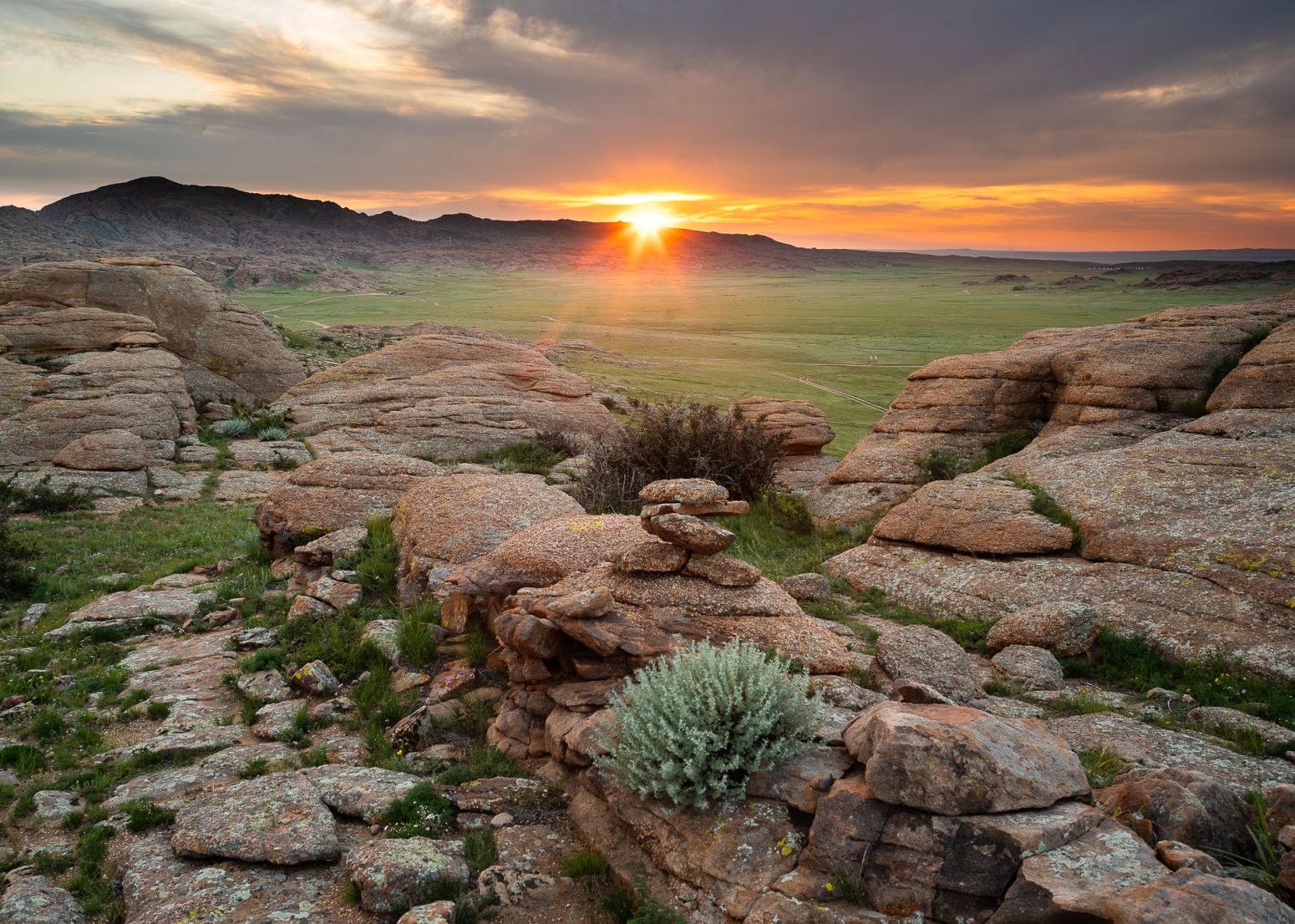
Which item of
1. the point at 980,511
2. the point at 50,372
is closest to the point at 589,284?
the point at 50,372

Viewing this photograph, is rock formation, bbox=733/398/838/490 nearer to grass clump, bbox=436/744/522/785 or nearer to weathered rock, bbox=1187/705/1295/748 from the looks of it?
weathered rock, bbox=1187/705/1295/748

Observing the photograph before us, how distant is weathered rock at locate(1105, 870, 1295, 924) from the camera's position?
11.1 ft

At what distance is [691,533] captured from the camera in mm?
7621

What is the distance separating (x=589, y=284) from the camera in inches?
7480

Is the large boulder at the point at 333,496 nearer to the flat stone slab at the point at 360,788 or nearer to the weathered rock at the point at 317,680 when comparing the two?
the weathered rock at the point at 317,680

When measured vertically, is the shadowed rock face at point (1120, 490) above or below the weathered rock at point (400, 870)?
above

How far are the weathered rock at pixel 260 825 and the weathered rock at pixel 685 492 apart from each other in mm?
4223

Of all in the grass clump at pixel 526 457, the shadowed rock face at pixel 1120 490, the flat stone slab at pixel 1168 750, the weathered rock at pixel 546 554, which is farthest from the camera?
the grass clump at pixel 526 457

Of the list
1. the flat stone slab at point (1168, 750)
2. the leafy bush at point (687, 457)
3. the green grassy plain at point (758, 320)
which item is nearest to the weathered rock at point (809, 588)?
the flat stone slab at point (1168, 750)

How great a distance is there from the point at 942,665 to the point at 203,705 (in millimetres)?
7662

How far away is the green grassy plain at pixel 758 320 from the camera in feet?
171

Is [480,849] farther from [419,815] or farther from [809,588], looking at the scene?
[809,588]

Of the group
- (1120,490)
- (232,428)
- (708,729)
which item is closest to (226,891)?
(708,729)

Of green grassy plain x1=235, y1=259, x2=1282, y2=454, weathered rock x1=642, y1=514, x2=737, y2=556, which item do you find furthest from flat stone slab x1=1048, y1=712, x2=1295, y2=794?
green grassy plain x1=235, y1=259, x2=1282, y2=454
